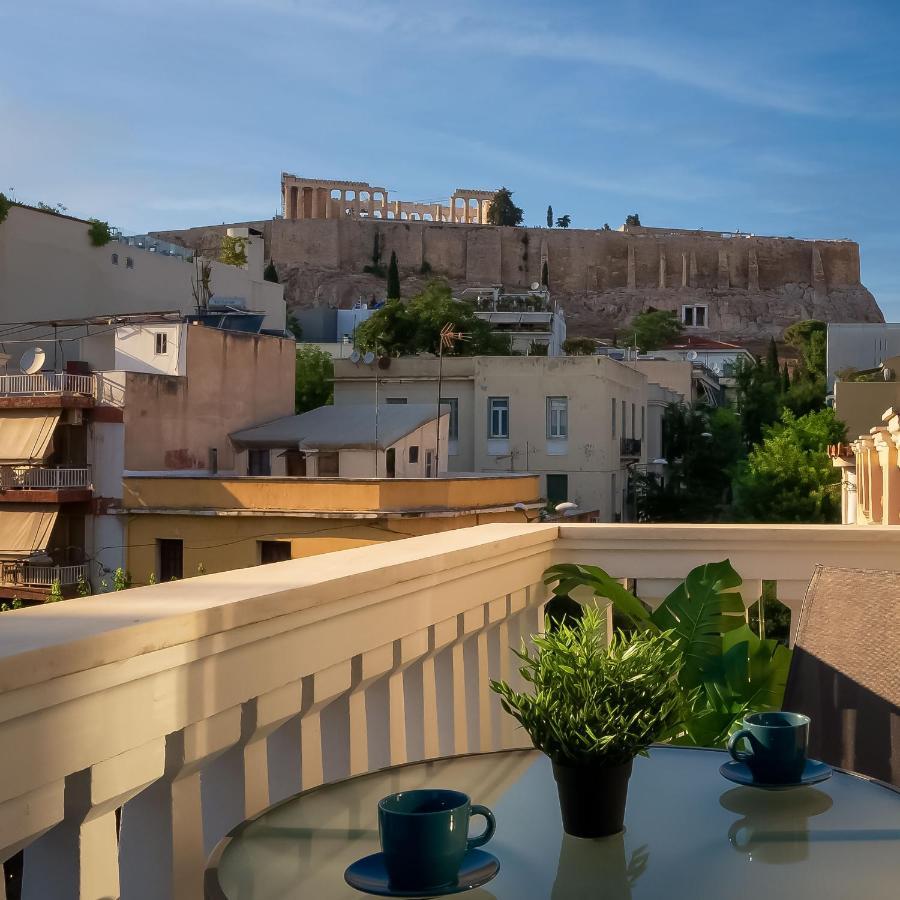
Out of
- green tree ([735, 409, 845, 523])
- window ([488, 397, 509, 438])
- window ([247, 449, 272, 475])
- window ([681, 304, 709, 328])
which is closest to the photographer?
window ([247, 449, 272, 475])

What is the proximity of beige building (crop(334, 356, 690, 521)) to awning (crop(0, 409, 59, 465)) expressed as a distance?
7.26 meters

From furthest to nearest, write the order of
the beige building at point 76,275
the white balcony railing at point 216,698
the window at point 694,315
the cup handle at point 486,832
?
the window at point 694,315 → the beige building at point 76,275 → the cup handle at point 486,832 → the white balcony railing at point 216,698

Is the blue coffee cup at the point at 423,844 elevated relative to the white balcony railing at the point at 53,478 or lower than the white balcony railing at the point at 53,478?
lower

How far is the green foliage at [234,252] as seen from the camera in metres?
38.6

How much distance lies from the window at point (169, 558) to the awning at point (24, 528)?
2067 millimetres

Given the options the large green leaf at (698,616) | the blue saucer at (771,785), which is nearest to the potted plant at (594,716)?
the blue saucer at (771,785)

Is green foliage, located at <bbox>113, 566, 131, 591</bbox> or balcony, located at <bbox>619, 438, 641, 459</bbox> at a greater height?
balcony, located at <bbox>619, 438, 641, 459</bbox>

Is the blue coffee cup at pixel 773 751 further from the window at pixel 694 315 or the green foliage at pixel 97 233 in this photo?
the window at pixel 694 315

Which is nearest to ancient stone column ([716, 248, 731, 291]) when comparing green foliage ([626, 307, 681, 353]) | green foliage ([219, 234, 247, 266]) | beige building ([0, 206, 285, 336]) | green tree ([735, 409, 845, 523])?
green foliage ([626, 307, 681, 353])

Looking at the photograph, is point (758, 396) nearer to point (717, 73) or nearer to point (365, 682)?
point (717, 73)

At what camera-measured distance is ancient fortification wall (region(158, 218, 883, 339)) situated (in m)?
76.8

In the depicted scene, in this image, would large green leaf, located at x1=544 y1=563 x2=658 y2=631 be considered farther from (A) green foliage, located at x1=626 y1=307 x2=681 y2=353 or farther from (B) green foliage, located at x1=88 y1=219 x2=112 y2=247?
(A) green foliage, located at x1=626 y1=307 x2=681 y2=353

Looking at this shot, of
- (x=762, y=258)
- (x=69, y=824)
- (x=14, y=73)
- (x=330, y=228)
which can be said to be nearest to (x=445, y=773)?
(x=69, y=824)

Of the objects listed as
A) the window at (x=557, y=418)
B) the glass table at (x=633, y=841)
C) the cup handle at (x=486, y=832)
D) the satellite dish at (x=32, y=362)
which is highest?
the satellite dish at (x=32, y=362)
